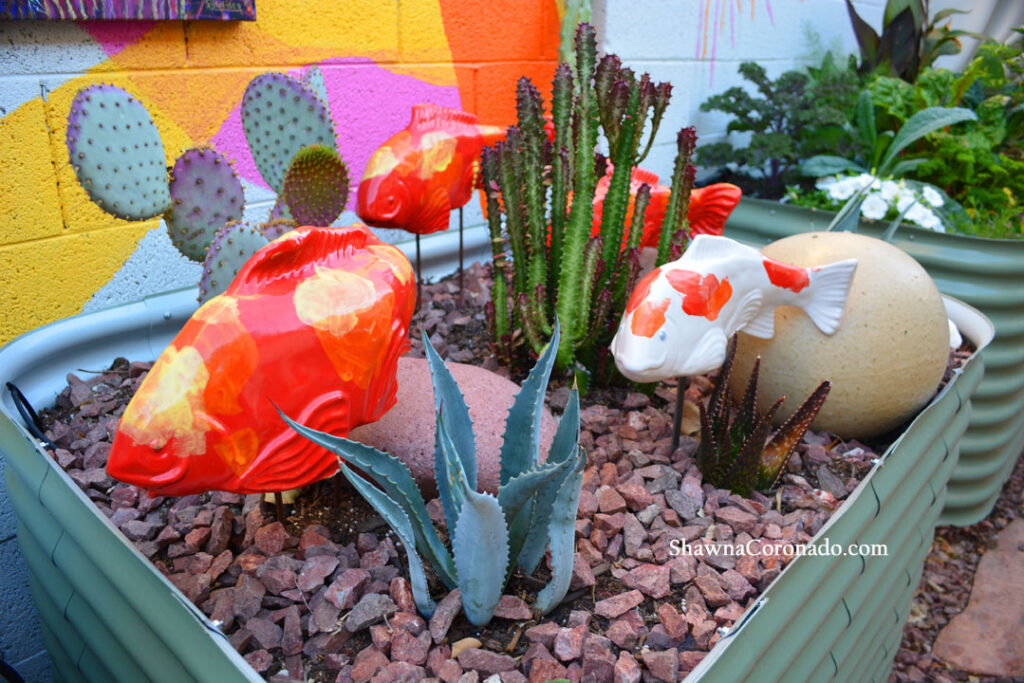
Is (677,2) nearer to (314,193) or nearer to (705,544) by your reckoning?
(314,193)

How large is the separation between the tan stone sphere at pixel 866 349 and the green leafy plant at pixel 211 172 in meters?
0.96

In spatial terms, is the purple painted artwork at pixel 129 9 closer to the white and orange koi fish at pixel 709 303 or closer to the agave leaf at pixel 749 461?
the white and orange koi fish at pixel 709 303

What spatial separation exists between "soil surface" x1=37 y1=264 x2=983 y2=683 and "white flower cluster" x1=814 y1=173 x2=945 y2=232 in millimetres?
1162

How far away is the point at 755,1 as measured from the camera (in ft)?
10.4

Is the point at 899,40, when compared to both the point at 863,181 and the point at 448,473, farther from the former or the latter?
the point at 448,473

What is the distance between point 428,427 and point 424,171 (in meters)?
0.72

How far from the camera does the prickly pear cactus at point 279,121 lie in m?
1.46

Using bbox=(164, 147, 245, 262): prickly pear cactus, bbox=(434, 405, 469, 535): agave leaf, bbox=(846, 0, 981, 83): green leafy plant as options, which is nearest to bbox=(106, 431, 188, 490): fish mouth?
bbox=(434, 405, 469, 535): agave leaf

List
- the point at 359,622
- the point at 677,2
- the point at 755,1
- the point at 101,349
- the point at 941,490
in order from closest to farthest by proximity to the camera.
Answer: the point at 359,622
the point at 941,490
the point at 101,349
the point at 677,2
the point at 755,1

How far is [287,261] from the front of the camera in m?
1.03

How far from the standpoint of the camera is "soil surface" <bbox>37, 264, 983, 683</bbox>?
98 centimetres

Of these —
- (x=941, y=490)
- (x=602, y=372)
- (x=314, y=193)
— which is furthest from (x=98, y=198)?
(x=941, y=490)

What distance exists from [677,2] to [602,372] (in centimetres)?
181

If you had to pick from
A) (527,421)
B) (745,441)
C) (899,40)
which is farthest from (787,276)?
(899,40)
